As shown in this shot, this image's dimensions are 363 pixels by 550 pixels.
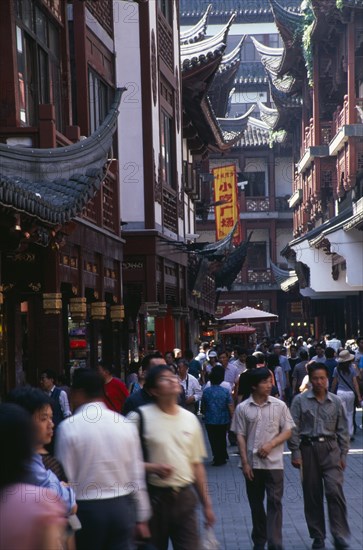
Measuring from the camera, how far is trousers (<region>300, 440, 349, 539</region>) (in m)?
10.5

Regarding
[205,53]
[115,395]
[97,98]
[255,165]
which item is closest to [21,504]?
[115,395]

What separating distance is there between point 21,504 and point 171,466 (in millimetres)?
3905

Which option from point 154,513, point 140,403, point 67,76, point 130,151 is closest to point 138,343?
point 130,151

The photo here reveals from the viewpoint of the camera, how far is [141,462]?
297 inches

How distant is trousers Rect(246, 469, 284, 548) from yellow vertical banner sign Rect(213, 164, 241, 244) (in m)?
38.9

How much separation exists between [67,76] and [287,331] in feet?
177

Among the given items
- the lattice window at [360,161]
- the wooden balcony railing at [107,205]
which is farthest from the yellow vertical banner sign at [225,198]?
the wooden balcony railing at [107,205]

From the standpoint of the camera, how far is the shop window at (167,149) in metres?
26.3

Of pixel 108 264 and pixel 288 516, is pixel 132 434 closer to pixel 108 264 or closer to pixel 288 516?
pixel 288 516

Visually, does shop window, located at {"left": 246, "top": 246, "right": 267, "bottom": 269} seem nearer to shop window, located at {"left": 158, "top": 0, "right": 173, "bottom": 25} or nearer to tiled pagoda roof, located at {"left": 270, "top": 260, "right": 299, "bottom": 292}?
tiled pagoda roof, located at {"left": 270, "top": 260, "right": 299, "bottom": 292}

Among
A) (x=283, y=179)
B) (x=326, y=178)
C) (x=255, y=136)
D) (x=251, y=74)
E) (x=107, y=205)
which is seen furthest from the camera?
(x=251, y=74)

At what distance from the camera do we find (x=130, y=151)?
925 inches

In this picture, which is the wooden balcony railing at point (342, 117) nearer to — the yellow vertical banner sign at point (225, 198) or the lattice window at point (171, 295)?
the yellow vertical banner sign at point (225, 198)

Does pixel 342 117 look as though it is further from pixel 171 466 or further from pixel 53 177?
pixel 171 466
